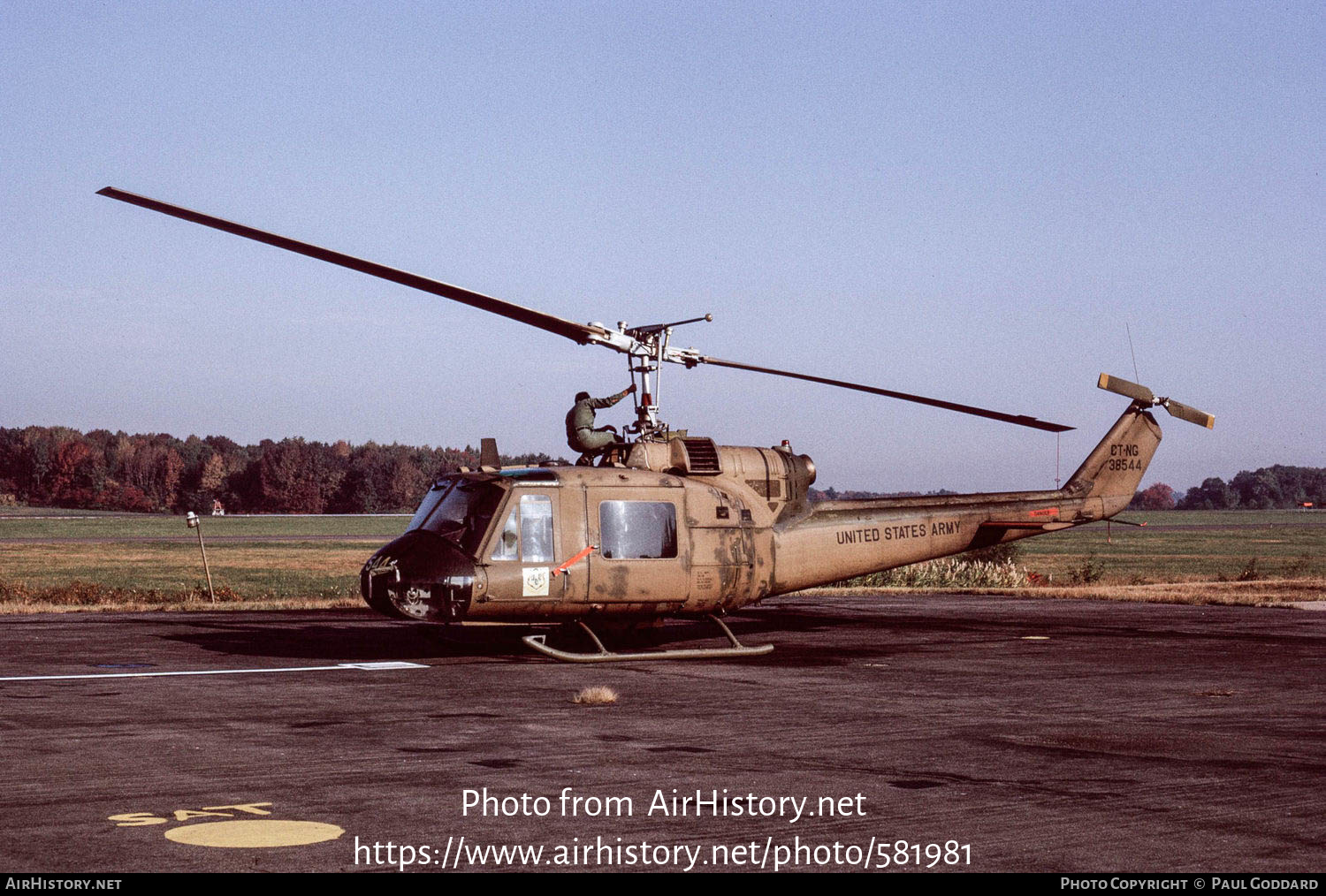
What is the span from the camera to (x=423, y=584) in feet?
56.1

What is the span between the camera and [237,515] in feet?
552

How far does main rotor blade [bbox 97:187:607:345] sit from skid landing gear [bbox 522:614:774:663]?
4361 mm

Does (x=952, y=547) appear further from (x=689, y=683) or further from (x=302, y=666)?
(x=302, y=666)

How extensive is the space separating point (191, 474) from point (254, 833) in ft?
619

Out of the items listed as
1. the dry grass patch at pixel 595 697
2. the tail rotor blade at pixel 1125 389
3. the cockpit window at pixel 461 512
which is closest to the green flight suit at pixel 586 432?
the cockpit window at pixel 461 512

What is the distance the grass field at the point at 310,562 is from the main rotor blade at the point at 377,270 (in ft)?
51.3

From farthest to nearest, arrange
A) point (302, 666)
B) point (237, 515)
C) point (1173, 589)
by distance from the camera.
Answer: point (237, 515) < point (1173, 589) < point (302, 666)

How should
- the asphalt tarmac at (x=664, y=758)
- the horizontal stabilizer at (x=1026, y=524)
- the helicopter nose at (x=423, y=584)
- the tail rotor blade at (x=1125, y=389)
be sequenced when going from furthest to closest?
1. the tail rotor blade at (x=1125, y=389)
2. the horizontal stabilizer at (x=1026, y=524)
3. the helicopter nose at (x=423, y=584)
4. the asphalt tarmac at (x=664, y=758)

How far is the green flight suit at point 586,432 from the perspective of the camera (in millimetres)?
19516

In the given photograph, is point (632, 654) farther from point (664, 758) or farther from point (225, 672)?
point (664, 758)

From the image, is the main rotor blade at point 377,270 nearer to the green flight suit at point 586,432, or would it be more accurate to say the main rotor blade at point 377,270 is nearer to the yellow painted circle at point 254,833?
the green flight suit at point 586,432

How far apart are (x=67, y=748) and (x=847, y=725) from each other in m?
7.27

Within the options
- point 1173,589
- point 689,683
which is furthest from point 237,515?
point 689,683

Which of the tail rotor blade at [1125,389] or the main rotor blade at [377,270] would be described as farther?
the tail rotor blade at [1125,389]
